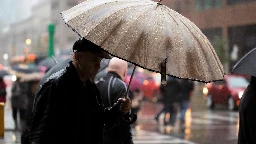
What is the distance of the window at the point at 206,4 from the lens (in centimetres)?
5531

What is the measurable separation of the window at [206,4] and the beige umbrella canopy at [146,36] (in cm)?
5150

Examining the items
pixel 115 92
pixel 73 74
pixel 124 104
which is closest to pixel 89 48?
pixel 73 74

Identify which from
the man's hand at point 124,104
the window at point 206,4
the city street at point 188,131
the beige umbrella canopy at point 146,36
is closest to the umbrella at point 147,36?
the beige umbrella canopy at point 146,36

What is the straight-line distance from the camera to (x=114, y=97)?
6.21 m

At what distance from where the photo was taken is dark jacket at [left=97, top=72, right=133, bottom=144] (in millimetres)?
6023

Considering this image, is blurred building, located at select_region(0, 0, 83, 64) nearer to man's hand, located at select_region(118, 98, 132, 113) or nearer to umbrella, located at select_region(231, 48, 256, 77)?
umbrella, located at select_region(231, 48, 256, 77)

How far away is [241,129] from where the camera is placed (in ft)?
15.9

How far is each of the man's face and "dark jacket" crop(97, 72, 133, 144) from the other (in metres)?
1.96

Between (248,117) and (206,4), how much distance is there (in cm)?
5266

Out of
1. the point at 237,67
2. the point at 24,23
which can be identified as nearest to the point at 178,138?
the point at 237,67

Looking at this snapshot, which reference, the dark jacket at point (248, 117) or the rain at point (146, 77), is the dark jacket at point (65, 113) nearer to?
the rain at point (146, 77)

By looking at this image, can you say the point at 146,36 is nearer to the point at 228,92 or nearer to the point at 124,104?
the point at 124,104

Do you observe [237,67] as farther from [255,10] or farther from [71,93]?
[255,10]

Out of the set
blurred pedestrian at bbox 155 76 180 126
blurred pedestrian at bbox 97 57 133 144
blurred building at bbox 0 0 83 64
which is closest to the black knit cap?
blurred pedestrian at bbox 97 57 133 144
